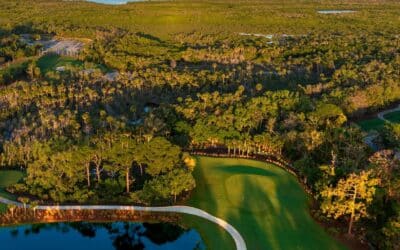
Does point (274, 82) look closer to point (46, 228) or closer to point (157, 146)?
point (157, 146)

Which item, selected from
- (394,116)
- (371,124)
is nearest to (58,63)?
(371,124)

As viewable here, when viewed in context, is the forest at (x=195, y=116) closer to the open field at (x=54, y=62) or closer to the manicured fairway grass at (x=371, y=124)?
the open field at (x=54, y=62)

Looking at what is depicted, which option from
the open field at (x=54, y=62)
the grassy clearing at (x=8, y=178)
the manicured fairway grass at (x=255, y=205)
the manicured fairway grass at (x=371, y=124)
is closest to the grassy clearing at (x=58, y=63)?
the open field at (x=54, y=62)

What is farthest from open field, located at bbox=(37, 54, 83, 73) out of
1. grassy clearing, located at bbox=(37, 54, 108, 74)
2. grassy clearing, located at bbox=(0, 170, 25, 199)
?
grassy clearing, located at bbox=(0, 170, 25, 199)

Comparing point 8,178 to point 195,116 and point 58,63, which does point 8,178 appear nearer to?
point 195,116

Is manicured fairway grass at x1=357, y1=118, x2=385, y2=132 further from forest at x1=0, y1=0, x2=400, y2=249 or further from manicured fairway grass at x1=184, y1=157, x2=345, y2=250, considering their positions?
manicured fairway grass at x1=184, y1=157, x2=345, y2=250

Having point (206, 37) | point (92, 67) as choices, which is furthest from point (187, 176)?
point (206, 37)
